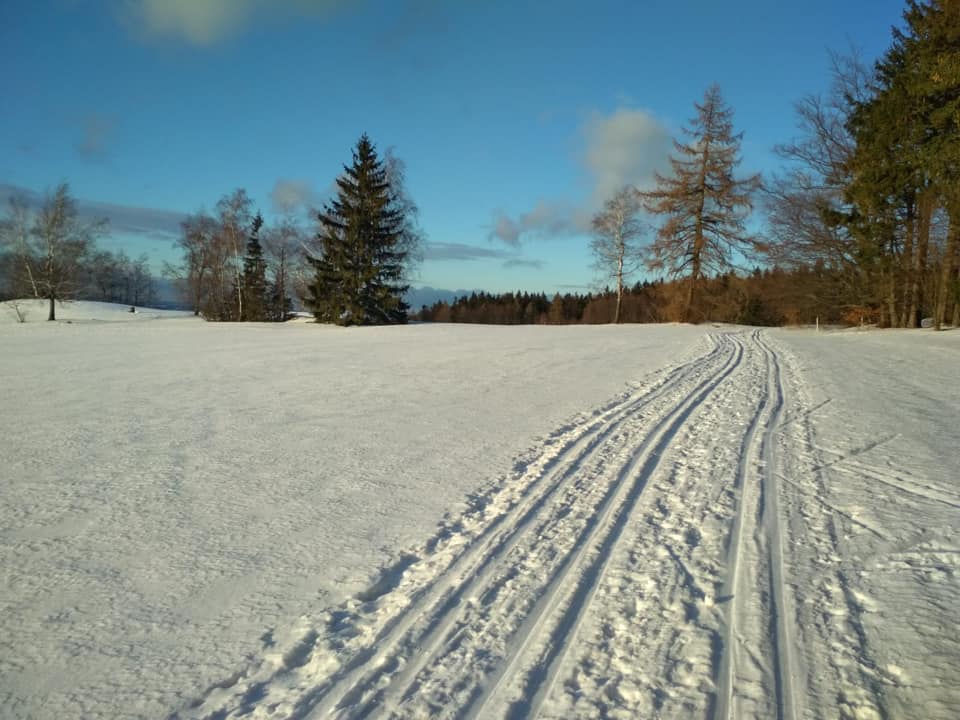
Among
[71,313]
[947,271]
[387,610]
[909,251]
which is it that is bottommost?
[387,610]

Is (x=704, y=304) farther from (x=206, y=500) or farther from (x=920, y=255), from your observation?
(x=206, y=500)

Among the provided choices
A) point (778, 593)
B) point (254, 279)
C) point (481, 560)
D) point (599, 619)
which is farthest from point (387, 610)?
point (254, 279)

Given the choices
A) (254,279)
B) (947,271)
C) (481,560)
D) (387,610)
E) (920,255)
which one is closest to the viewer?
(387,610)

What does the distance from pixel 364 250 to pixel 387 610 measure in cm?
2821

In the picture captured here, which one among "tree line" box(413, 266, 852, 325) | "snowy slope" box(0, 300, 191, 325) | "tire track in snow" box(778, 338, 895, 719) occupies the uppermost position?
"tree line" box(413, 266, 852, 325)

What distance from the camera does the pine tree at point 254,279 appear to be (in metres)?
38.6

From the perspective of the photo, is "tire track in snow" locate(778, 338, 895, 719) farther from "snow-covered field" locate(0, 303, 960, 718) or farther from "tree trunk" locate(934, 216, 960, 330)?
"tree trunk" locate(934, 216, 960, 330)

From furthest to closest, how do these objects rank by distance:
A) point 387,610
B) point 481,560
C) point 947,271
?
point 947,271 < point 481,560 < point 387,610

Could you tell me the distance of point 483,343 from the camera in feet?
58.5

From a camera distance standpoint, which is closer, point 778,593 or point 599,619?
point 599,619

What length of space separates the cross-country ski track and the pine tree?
128 ft

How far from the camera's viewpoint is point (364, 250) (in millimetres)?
29344

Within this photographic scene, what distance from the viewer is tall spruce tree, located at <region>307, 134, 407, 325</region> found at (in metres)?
29.1

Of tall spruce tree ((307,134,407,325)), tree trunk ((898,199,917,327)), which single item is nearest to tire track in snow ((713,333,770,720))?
tree trunk ((898,199,917,327))
